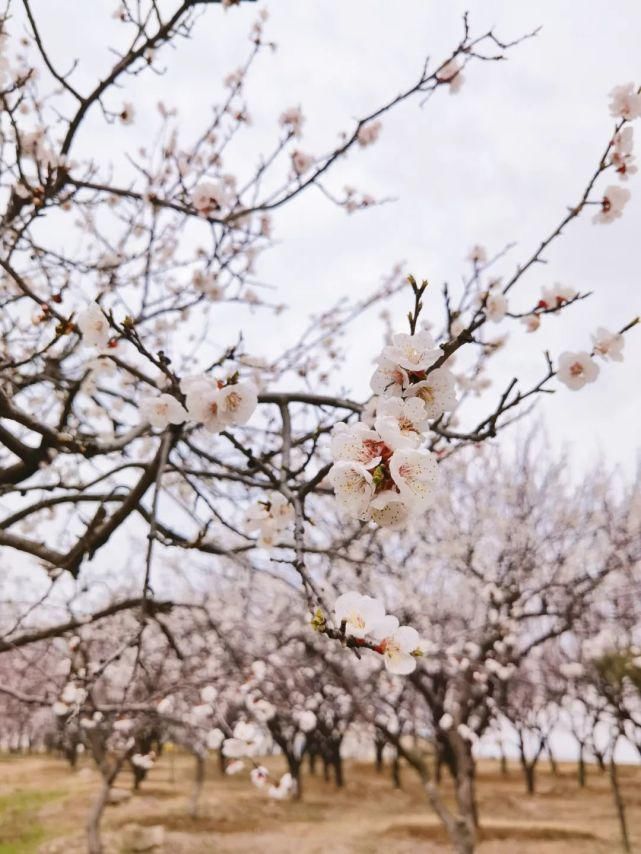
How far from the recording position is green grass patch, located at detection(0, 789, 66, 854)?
9.68 metres

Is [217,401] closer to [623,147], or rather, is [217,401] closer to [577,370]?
[577,370]

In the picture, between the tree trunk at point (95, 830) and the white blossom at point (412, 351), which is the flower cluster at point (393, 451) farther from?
the tree trunk at point (95, 830)

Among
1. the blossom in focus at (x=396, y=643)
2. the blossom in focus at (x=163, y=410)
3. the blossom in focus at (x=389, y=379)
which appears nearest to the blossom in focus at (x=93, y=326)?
the blossom in focus at (x=163, y=410)

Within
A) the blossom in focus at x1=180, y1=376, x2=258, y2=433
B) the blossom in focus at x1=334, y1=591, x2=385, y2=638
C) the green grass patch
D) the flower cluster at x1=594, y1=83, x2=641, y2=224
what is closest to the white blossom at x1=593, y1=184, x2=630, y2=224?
the flower cluster at x1=594, y1=83, x2=641, y2=224

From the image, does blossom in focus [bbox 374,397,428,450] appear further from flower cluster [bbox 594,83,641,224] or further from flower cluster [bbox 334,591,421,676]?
flower cluster [bbox 594,83,641,224]

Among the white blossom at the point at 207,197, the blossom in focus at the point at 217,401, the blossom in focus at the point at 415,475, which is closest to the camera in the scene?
the blossom in focus at the point at 415,475

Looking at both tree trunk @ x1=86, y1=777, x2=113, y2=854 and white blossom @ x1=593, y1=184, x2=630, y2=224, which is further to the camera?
tree trunk @ x1=86, y1=777, x2=113, y2=854

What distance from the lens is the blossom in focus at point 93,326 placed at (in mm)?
1796

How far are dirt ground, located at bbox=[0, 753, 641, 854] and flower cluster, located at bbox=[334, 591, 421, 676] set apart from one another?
9.95 m

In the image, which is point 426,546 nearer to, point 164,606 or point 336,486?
point 164,606

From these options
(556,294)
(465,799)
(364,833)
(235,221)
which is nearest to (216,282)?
(235,221)

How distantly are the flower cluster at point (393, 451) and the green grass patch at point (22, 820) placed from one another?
11.1 m

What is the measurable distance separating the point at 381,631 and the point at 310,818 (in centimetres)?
1366

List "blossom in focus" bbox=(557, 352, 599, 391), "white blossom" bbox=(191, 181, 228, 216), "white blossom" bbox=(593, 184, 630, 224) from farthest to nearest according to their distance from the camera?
1. "white blossom" bbox=(191, 181, 228, 216)
2. "white blossom" bbox=(593, 184, 630, 224)
3. "blossom in focus" bbox=(557, 352, 599, 391)
